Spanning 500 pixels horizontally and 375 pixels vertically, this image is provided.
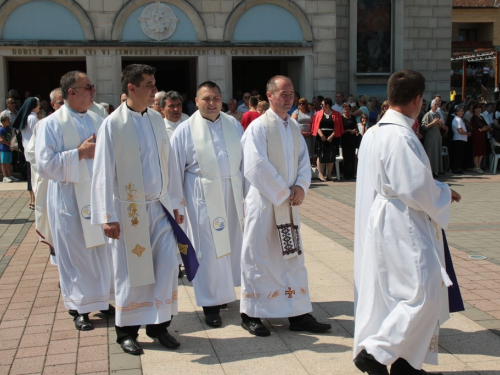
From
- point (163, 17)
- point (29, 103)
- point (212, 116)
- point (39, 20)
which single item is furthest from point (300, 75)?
point (212, 116)

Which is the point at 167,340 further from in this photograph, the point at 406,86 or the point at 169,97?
the point at 169,97

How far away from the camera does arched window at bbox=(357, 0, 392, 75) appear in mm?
21391

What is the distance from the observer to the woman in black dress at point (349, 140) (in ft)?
50.4

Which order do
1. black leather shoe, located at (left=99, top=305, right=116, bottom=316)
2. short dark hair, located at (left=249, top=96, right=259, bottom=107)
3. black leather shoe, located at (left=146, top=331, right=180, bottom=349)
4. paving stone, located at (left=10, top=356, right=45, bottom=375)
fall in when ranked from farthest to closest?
short dark hair, located at (left=249, top=96, right=259, bottom=107), black leather shoe, located at (left=99, top=305, right=116, bottom=316), black leather shoe, located at (left=146, top=331, right=180, bottom=349), paving stone, located at (left=10, top=356, right=45, bottom=375)

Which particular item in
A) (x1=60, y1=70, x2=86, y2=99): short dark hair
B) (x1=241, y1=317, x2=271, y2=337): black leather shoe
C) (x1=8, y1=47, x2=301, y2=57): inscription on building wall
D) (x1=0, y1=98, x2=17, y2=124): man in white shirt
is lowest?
(x1=241, y1=317, x2=271, y2=337): black leather shoe

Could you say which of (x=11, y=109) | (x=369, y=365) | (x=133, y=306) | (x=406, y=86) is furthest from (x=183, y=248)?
(x=11, y=109)

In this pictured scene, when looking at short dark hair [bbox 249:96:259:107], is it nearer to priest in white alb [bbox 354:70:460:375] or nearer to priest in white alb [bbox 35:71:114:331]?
priest in white alb [bbox 35:71:114:331]

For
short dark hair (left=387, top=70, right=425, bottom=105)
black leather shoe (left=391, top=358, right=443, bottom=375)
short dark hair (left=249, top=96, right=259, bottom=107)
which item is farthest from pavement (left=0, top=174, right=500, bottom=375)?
short dark hair (left=249, top=96, right=259, bottom=107)

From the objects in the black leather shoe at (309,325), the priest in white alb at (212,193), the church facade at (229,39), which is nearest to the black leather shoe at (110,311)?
the priest in white alb at (212,193)

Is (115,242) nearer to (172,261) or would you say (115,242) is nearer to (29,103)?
(172,261)

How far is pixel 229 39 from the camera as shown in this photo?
18469mm

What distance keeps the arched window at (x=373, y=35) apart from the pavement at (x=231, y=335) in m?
13.9

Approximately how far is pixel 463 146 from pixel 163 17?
8.47m

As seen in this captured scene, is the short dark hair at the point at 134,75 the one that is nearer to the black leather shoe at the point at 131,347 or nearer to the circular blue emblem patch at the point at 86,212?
the circular blue emblem patch at the point at 86,212
